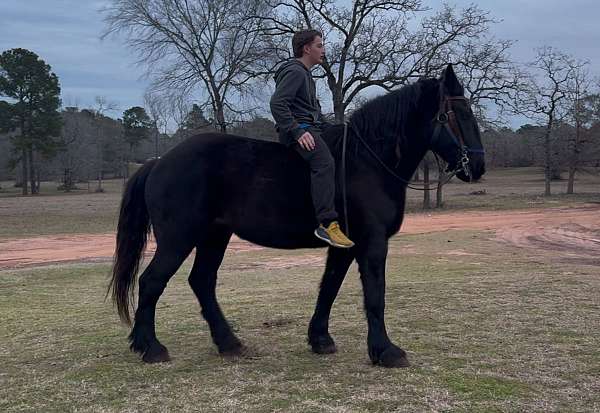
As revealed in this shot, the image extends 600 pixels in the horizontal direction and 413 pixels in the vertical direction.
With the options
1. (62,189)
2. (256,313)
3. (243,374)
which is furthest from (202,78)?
(62,189)

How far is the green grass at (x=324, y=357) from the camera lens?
387cm

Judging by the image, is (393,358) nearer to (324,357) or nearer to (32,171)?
(324,357)

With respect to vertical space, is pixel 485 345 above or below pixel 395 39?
below

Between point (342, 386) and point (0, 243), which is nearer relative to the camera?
point (342, 386)

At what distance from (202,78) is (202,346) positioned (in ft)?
99.7

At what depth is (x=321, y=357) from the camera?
4957 mm

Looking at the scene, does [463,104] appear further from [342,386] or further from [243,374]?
[243,374]

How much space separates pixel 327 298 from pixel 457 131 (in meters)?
1.89

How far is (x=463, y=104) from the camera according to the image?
16.1 feet

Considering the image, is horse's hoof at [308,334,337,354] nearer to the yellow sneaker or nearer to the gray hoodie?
the yellow sneaker

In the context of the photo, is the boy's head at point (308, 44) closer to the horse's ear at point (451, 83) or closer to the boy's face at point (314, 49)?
the boy's face at point (314, 49)

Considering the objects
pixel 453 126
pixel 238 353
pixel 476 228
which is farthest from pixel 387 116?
pixel 476 228

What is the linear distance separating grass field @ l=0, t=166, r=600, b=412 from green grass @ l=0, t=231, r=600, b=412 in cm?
2

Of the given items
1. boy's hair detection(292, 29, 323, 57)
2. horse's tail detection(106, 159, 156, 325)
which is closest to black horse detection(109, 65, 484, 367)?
horse's tail detection(106, 159, 156, 325)
